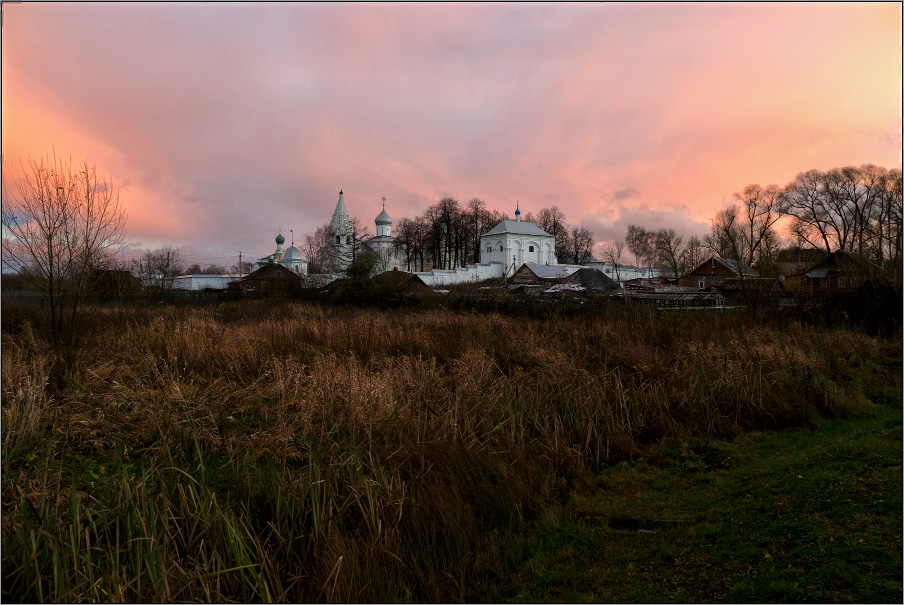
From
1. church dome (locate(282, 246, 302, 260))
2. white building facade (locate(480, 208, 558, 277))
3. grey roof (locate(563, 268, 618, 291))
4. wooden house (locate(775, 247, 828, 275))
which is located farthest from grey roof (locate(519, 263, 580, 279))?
church dome (locate(282, 246, 302, 260))

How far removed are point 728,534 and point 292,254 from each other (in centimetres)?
6835

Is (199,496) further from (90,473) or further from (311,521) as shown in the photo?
(90,473)

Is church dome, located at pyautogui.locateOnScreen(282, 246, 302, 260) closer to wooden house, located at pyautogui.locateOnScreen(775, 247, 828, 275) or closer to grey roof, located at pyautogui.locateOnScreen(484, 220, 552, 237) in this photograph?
grey roof, located at pyautogui.locateOnScreen(484, 220, 552, 237)

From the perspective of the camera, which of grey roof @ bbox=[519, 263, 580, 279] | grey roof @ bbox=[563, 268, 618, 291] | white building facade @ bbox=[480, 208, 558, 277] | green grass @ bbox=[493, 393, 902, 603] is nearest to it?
green grass @ bbox=[493, 393, 902, 603]

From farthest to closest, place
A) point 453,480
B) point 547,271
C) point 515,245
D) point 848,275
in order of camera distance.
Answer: point 515,245 → point 547,271 → point 848,275 → point 453,480

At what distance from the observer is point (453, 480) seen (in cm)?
477

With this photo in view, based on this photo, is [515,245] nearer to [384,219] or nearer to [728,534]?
[384,219]

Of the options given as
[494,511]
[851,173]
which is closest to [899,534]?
[494,511]

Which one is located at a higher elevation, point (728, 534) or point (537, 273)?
point (537, 273)

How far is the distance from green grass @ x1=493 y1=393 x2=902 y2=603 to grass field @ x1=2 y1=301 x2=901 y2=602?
0.02 meters

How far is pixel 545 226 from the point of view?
77.1m

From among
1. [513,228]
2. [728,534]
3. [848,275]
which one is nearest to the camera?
[728,534]

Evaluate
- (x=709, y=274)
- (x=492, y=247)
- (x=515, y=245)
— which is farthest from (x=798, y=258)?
(x=492, y=247)

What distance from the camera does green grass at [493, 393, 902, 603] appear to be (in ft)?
10.9
